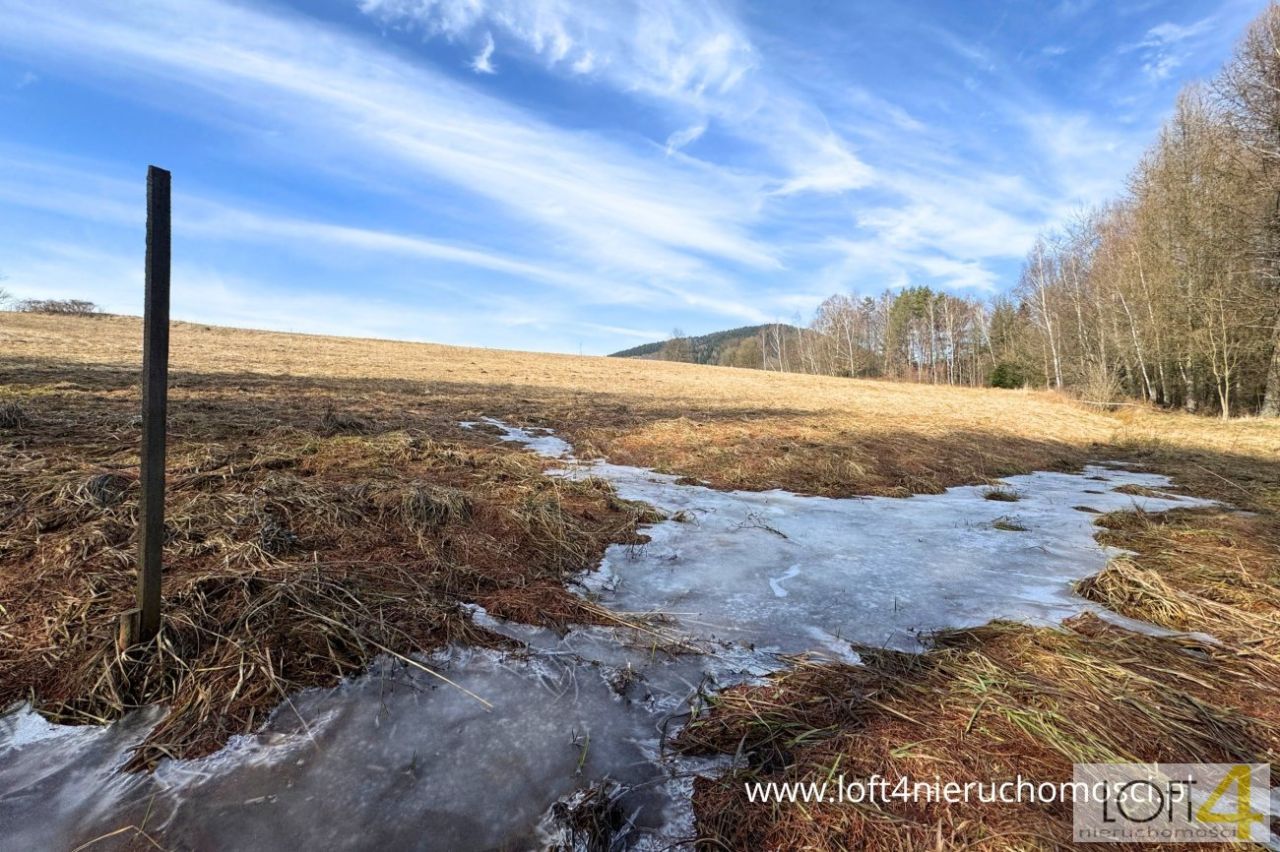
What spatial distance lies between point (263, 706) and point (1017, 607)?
→ 4035 millimetres

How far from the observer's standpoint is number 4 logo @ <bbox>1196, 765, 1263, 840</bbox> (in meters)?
1.68

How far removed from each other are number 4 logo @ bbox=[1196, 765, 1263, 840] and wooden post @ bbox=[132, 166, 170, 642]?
385cm

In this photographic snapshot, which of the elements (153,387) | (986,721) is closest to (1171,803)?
(986,721)

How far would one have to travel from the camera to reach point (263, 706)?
2.14 m

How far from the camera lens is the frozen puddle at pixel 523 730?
169cm

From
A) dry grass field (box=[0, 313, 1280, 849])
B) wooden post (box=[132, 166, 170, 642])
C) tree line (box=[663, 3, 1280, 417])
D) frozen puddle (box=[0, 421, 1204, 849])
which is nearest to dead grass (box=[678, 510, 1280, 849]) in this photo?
dry grass field (box=[0, 313, 1280, 849])

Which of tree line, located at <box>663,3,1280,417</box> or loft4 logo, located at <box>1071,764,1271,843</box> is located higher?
tree line, located at <box>663,3,1280,417</box>

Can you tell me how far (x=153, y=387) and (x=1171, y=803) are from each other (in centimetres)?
395

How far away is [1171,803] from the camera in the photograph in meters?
1.76

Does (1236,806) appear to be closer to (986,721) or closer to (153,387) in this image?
(986,721)

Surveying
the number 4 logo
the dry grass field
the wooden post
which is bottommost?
the number 4 logo

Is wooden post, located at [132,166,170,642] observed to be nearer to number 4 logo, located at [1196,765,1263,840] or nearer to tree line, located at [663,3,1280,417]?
number 4 logo, located at [1196,765,1263,840]

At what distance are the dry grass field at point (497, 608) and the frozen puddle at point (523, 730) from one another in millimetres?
149

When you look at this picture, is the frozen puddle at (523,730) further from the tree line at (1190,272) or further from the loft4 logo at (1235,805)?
the tree line at (1190,272)
